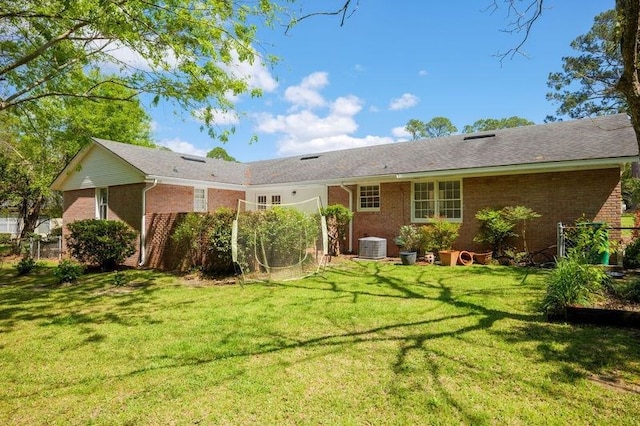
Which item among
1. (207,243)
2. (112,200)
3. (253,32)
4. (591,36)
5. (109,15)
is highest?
(591,36)

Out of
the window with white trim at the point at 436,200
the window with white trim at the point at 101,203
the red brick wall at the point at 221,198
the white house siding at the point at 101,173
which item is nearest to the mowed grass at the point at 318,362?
the window with white trim at the point at 436,200

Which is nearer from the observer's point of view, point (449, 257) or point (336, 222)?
point (449, 257)

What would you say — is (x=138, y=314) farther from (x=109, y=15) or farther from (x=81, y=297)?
(x=109, y=15)

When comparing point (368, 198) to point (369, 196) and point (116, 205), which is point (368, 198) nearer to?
point (369, 196)

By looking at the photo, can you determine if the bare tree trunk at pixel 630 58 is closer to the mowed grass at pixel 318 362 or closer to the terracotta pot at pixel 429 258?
the mowed grass at pixel 318 362

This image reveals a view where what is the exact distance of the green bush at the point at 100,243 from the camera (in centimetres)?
1147

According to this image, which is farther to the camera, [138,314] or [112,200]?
[112,200]

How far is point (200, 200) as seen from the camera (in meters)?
15.8

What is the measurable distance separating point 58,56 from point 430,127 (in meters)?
66.6

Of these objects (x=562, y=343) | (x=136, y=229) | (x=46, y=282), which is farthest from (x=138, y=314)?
(x=136, y=229)

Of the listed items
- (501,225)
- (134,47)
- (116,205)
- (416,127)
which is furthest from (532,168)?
(416,127)

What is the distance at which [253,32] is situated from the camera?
23.8ft

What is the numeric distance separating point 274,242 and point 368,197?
639 centimetres

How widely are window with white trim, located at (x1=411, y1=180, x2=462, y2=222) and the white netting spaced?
5159mm
